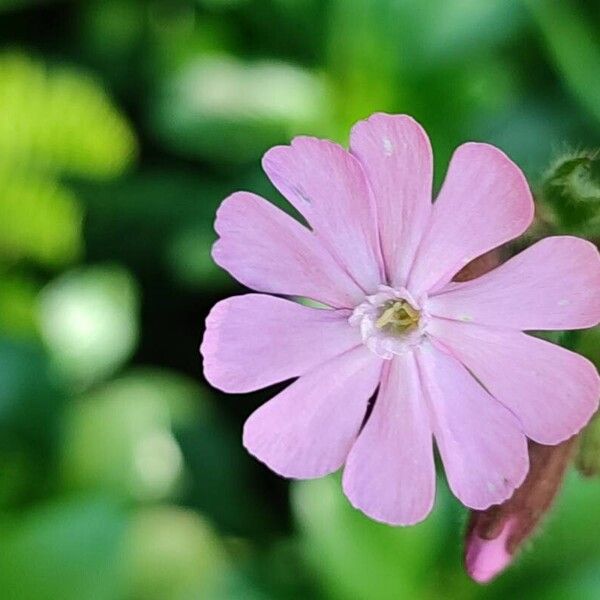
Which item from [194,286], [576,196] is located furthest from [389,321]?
[194,286]

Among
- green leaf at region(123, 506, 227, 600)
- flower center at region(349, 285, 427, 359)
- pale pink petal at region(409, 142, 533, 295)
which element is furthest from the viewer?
green leaf at region(123, 506, 227, 600)

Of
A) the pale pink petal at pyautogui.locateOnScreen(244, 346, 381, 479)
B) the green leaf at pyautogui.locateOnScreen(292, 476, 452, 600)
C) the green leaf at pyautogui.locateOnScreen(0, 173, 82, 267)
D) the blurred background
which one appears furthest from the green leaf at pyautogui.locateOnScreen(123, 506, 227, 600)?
the pale pink petal at pyautogui.locateOnScreen(244, 346, 381, 479)

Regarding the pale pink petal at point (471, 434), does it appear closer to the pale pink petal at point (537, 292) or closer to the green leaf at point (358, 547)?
the pale pink petal at point (537, 292)

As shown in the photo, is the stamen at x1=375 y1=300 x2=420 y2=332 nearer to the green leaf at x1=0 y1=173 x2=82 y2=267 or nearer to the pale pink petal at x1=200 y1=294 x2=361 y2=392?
the pale pink petal at x1=200 y1=294 x2=361 y2=392

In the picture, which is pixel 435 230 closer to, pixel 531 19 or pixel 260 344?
pixel 260 344

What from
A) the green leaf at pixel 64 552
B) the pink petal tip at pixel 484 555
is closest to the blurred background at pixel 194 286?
the green leaf at pixel 64 552
